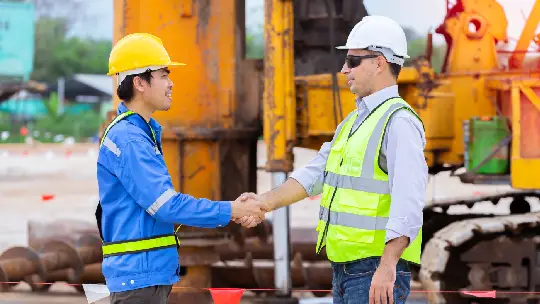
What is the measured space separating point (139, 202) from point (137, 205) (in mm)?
70

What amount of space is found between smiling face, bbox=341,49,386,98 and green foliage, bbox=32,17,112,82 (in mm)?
91209

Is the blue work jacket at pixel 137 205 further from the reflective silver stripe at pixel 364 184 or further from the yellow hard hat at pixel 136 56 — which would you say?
the reflective silver stripe at pixel 364 184

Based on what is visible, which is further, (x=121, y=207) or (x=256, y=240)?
(x=256, y=240)

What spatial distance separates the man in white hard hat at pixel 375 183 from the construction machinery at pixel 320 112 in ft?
13.4

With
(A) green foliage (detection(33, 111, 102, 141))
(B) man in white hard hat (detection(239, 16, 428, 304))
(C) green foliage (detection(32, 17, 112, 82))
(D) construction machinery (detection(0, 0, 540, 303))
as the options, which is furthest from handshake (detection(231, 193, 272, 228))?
(C) green foliage (detection(32, 17, 112, 82))

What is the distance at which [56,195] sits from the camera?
90.2 feet

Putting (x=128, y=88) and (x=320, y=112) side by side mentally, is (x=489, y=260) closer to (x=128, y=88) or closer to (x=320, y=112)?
(x=320, y=112)

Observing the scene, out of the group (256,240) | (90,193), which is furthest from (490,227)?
(90,193)

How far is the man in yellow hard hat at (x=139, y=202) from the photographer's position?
4777 millimetres

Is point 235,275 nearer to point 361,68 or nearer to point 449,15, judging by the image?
point 449,15

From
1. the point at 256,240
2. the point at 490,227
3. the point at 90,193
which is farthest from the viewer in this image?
the point at 90,193

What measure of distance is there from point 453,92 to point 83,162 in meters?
34.8

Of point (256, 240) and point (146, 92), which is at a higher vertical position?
point (146, 92)

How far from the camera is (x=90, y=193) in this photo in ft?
93.0
